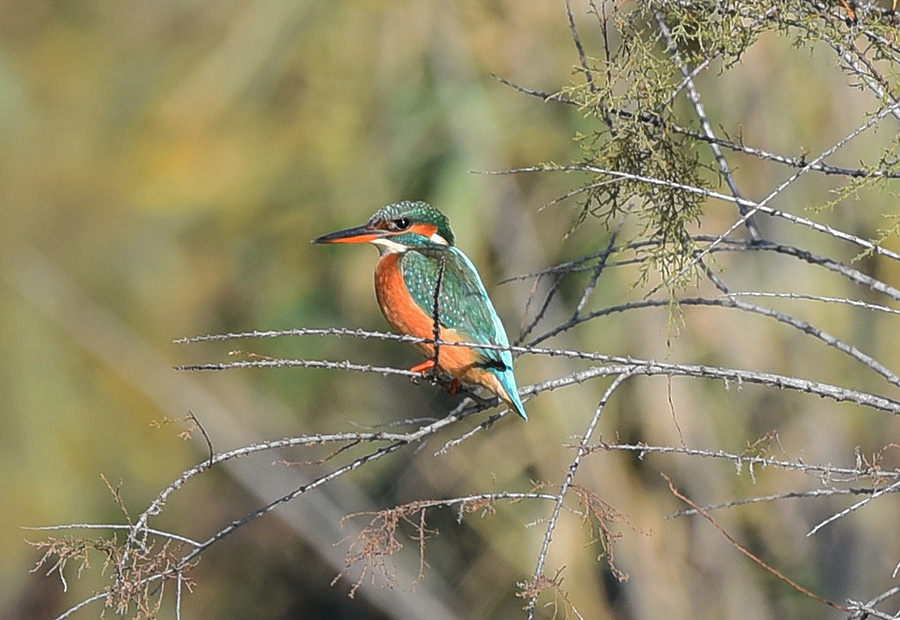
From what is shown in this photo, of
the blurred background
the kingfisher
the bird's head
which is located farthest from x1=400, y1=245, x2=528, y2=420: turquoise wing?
the blurred background

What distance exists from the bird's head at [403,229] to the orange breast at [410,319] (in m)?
0.06

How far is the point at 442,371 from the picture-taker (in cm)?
311

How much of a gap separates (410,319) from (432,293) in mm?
113

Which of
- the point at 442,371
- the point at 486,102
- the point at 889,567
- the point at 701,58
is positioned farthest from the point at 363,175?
the point at 701,58

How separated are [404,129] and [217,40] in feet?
8.75

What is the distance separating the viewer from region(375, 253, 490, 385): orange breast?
9.96 ft

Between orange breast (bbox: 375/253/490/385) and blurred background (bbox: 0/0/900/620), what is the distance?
187cm

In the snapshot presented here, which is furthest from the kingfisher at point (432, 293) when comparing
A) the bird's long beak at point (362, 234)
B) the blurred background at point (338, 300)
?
the blurred background at point (338, 300)

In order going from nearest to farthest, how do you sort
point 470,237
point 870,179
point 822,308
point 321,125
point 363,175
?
point 870,179, point 822,308, point 470,237, point 363,175, point 321,125

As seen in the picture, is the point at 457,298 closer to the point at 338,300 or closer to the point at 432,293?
the point at 432,293

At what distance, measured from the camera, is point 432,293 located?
126 inches

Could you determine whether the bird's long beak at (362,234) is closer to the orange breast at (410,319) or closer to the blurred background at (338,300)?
the orange breast at (410,319)

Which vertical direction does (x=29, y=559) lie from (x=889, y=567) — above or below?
below

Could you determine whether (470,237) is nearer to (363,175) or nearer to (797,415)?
(363,175)
